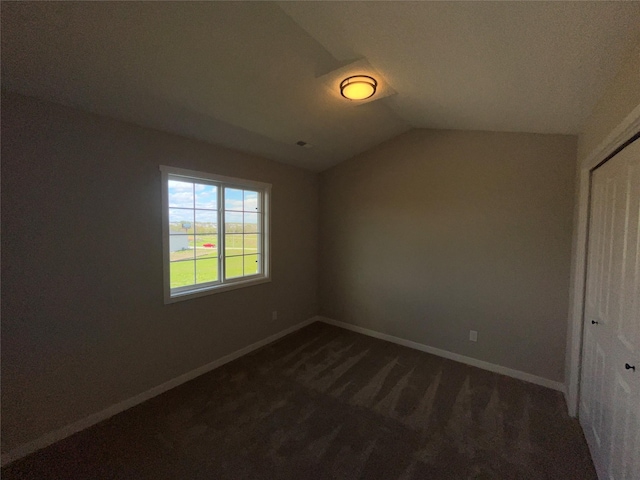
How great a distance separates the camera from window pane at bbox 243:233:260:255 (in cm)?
330

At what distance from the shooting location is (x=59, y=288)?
1875mm

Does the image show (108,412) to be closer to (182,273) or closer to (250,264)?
(182,273)

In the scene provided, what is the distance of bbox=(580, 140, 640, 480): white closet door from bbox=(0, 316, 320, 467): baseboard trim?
303cm

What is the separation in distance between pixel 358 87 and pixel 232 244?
2.10 metres

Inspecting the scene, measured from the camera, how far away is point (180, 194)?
2.61 metres

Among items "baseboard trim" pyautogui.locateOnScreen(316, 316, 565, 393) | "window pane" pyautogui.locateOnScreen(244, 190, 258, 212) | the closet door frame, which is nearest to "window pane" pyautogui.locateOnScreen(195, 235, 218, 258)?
"window pane" pyautogui.locateOnScreen(244, 190, 258, 212)

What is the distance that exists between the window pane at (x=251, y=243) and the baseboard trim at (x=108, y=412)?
1155 mm

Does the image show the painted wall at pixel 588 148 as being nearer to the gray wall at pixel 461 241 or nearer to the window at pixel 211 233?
the gray wall at pixel 461 241

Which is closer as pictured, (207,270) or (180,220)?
(180,220)

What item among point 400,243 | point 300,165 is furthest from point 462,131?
point 300,165

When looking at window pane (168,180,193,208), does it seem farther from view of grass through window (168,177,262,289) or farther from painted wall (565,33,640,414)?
painted wall (565,33,640,414)

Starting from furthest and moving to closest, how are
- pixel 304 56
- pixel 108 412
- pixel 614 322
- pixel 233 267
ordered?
1. pixel 233 267
2. pixel 108 412
3. pixel 304 56
4. pixel 614 322

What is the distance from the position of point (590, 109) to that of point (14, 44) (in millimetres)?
A: 3539

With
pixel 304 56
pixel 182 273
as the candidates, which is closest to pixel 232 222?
pixel 182 273
